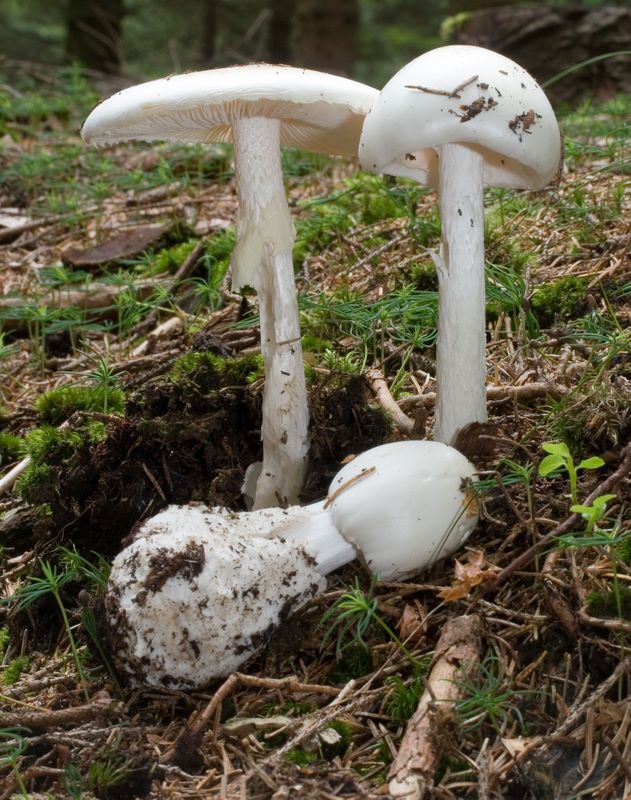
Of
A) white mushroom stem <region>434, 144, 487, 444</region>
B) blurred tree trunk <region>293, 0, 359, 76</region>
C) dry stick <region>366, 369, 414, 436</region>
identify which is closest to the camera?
white mushroom stem <region>434, 144, 487, 444</region>

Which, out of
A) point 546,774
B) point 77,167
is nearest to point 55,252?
point 77,167

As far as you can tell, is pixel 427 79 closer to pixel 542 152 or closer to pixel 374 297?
pixel 542 152

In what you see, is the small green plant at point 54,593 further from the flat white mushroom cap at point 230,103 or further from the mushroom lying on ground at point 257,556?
the flat white mushroom cap at point 230,103

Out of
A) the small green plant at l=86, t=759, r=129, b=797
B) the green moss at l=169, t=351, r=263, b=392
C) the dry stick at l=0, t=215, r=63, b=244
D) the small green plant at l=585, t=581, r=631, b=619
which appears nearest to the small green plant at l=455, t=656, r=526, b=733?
the small green plant at l=585, t=581, r=631, b=619

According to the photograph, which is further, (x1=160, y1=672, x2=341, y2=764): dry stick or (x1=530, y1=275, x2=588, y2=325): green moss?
(x1=530, y1=275, x2=588, y2=325): green moss

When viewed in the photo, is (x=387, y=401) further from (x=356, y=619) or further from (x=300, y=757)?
(x=300, y=757)

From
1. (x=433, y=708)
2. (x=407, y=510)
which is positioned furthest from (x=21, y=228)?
(x=433, y=708)

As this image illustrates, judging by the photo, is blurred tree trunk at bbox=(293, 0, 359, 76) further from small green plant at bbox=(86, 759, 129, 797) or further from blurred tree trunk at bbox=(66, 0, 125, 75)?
small green plant at bbox=(86, 759, 129, 797)
